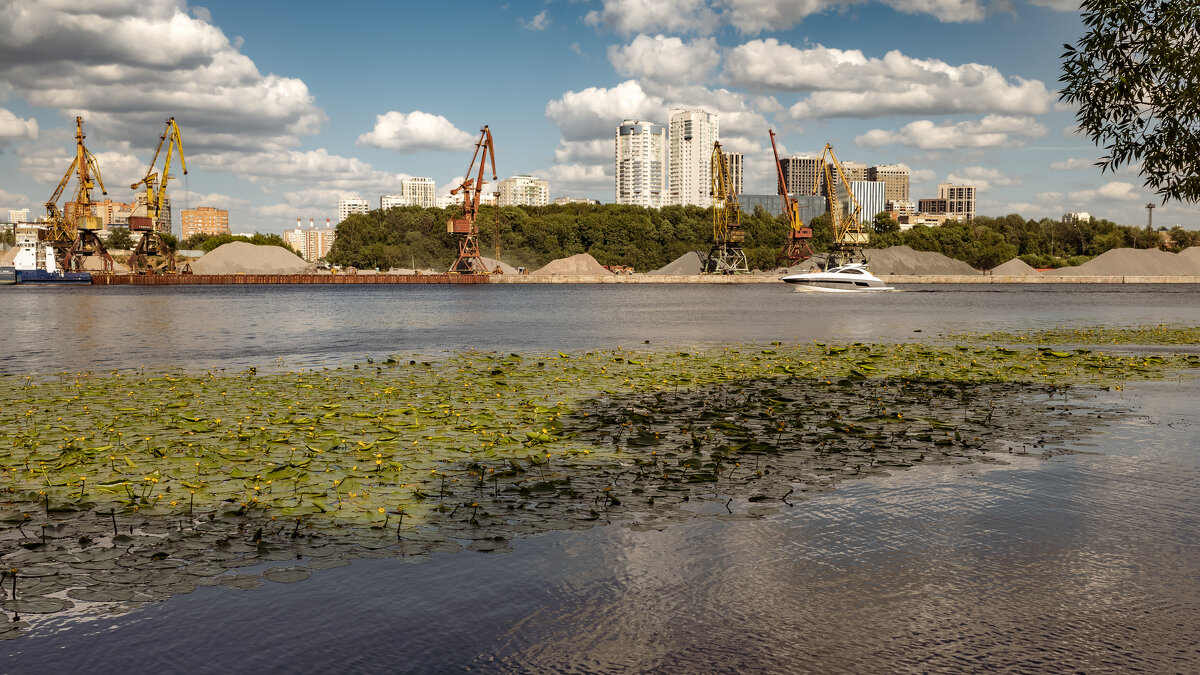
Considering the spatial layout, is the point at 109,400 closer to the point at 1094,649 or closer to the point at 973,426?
the point at 973,426

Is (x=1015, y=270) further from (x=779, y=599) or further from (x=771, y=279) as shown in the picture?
(x=779, y=599)

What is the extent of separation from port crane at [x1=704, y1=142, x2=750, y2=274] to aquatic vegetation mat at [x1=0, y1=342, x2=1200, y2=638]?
162 m

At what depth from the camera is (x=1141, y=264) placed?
182 m

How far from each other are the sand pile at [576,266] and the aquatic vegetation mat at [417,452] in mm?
171539

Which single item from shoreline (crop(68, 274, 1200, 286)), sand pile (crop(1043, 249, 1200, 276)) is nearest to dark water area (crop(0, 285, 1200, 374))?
shoreline (crop(68, 274, 1200, 286))

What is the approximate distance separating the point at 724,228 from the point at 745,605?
185351 millimetres

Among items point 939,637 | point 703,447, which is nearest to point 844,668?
point 939,637

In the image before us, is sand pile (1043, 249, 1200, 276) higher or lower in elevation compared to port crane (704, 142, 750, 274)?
lower

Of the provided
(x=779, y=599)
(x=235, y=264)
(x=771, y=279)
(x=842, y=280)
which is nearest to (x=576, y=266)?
(x=771, y=279)

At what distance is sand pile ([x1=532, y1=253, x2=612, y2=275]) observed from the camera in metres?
194

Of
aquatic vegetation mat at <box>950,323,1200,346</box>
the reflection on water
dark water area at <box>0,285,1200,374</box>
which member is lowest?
the reflection on water

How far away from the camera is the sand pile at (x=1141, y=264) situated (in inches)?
7101

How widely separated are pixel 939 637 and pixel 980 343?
2958 cm

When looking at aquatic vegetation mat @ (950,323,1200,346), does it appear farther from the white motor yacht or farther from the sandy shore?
the sandy shore
